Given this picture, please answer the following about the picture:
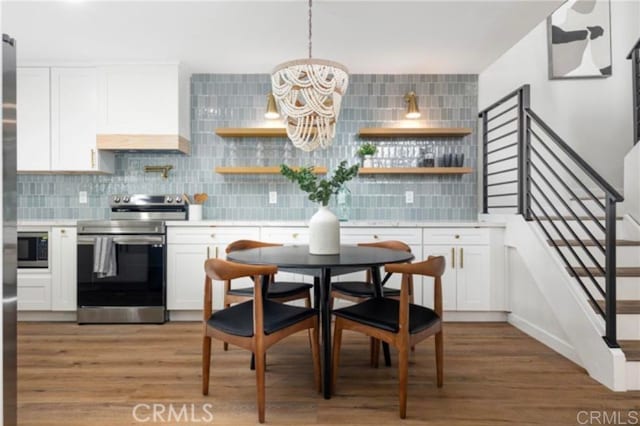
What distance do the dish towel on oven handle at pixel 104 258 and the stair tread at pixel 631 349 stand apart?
384cm

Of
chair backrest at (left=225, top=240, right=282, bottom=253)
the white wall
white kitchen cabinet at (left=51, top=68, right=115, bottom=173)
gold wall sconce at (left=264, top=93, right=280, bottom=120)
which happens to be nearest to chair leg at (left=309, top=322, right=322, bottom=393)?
chair backrest at (left=225, top=240, right=282, bottom=253)

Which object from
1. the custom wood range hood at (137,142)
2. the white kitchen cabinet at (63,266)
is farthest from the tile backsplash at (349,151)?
the white kitchen cabinet at (63,266)

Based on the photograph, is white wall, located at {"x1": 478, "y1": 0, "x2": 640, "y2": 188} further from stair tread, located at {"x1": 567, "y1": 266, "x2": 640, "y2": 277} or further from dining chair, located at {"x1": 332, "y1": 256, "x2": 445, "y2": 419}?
dining chair, located at {"x1": 332, "y1": 256, "x2": 445, "y2": 419}

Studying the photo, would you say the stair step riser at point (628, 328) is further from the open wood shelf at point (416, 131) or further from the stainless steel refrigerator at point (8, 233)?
the stainless steel refrigerator at point (8, 233)

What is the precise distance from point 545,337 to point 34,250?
444 centimetres

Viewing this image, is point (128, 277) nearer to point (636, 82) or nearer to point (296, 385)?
point (296, 385)

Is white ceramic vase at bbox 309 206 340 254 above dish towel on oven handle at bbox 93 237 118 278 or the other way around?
above

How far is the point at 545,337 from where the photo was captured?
295 cm

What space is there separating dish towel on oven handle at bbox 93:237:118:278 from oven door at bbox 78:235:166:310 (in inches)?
2.0

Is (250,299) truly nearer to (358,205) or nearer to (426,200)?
(358,205)

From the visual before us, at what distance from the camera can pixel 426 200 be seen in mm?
4230

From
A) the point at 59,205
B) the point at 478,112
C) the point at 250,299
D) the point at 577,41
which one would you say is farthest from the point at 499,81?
the point at 59,205

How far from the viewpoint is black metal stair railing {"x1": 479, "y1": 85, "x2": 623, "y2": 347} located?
227cm

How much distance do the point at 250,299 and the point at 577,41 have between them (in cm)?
422
